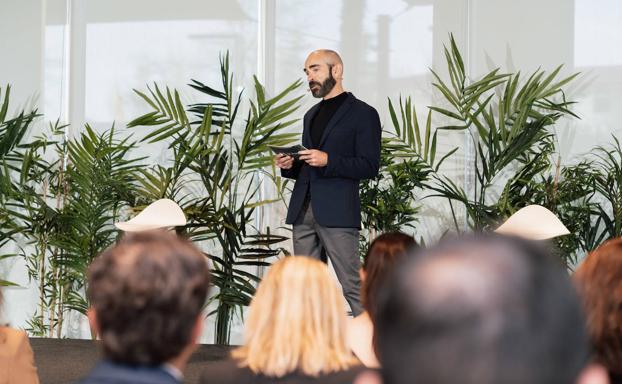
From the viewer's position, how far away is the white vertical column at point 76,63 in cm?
696

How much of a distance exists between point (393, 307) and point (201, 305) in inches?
25.8

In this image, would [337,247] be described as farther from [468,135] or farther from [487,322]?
[487,322]

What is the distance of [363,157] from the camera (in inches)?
184

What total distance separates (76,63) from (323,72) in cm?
290

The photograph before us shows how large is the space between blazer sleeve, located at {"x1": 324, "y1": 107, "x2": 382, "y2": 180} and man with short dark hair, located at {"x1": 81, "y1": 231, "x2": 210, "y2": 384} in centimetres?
331

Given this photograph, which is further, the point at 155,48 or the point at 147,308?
the point at 155,48

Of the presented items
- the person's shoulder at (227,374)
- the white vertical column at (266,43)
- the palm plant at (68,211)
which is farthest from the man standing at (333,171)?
the person's shoulder at (227,374)

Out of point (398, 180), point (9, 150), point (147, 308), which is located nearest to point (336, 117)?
point (398, 180)

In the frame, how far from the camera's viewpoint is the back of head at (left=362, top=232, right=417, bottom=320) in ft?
8.36

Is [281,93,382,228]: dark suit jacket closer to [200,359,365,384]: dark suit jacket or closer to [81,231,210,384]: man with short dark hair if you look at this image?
[200,359,365,384]: dark suit jacket

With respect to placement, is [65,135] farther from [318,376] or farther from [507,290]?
[507,290]

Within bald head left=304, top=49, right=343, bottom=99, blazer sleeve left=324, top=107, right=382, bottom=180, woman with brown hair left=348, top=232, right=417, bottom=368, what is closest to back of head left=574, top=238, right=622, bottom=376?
woman with brown hair left=348, top=232, right=417, bottom=368

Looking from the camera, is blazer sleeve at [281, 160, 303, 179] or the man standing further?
blazer sleeve at [281, 160, 303, 179]

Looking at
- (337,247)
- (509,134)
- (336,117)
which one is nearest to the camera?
(337,247)
